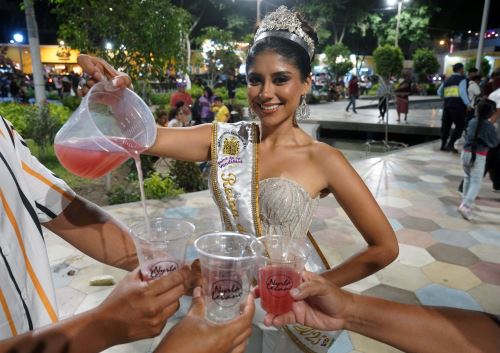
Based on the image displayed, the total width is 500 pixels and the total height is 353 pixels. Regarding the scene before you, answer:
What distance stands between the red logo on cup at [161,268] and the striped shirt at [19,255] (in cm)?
37

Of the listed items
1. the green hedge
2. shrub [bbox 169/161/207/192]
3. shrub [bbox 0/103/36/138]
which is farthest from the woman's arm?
shrub [bbox 0/103/36/138]

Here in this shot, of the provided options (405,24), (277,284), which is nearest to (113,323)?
(277,284)

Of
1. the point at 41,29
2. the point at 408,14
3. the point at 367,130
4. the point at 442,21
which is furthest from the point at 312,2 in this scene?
the point at 41,29

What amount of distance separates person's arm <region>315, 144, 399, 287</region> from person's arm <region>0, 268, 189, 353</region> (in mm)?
939

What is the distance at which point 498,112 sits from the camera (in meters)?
5.73

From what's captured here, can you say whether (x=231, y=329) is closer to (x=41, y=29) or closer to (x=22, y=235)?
(x=22, y=235)

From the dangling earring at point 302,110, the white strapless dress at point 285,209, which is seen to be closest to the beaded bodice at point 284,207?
the white strapless dress at point 285,209

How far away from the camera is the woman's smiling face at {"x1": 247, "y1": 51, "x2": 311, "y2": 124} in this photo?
1819 mm

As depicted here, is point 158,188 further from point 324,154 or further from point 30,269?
point 30,269

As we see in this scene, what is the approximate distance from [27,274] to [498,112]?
6549mm

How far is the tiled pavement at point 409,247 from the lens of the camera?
320 cm

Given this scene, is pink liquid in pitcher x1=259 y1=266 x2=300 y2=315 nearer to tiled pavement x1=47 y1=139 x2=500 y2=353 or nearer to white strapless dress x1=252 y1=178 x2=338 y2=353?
white strapless dress x1=252 y1=178 x2=338 y2=353

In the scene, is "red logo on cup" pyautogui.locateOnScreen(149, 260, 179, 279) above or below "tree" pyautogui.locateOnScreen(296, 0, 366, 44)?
below

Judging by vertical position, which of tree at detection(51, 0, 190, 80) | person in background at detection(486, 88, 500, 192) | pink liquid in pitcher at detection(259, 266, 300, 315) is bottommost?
person in background at detection(486, 88, 500, 192)
